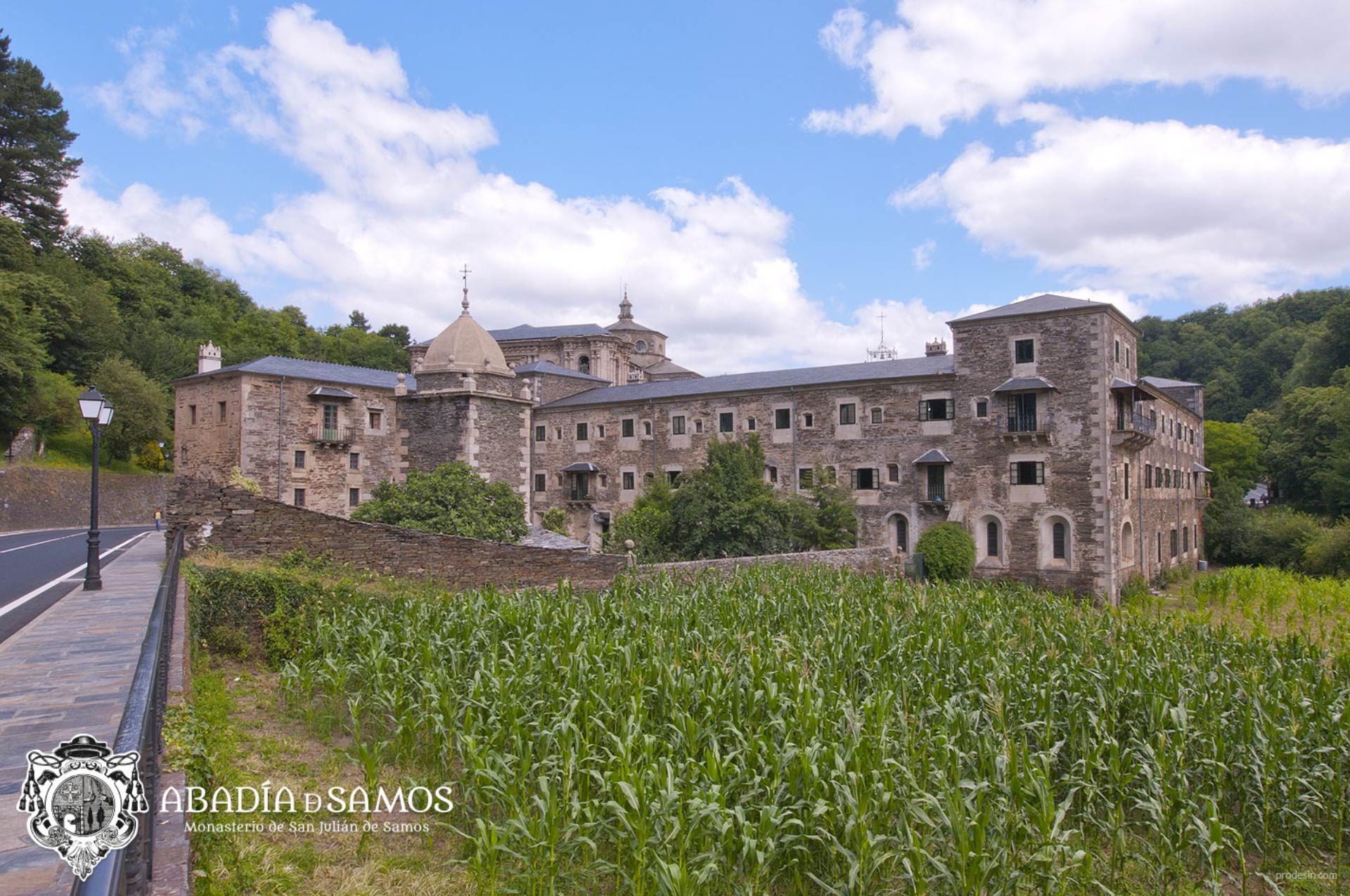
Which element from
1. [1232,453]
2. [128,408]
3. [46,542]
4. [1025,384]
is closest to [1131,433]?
[1025,384]

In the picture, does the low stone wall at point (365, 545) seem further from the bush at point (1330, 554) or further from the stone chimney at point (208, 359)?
the bush at point (1330, 554)

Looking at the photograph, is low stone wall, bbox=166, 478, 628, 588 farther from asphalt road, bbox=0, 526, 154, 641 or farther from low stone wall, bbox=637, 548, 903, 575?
asphalt road, bbox=0, 526, 154, 641

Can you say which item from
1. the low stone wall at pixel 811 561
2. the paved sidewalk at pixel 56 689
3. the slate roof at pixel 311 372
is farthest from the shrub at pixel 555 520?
the paved sidewalk at pixel 56 689

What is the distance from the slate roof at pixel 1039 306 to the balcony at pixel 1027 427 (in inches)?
139

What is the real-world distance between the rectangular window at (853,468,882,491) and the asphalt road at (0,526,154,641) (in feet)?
75.6

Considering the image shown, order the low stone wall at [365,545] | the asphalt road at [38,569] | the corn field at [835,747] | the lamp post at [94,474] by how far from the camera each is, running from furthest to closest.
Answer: the low stone wall at [365,545] < the lamp post at [94,474] < the asphalt road at [38,569] < the corn field at [835,747]

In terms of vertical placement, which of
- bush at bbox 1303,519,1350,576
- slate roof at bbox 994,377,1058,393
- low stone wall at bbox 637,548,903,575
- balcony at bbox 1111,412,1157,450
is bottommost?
bush at bbox 1303,519,1350,576

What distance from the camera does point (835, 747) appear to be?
642 centimetres

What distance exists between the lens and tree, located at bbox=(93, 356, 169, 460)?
3834cm

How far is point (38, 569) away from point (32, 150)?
35987 mm

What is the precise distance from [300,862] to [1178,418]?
40.5 meters

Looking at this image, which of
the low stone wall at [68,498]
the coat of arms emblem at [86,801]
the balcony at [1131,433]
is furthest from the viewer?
the low stone wall at [68,498]

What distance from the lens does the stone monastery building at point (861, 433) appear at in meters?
26.3

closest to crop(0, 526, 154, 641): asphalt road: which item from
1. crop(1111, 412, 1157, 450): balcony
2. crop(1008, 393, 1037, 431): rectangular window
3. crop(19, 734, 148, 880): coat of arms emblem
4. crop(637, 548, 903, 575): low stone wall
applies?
crop(19, 734, 148, 880): coat of arms emblem
